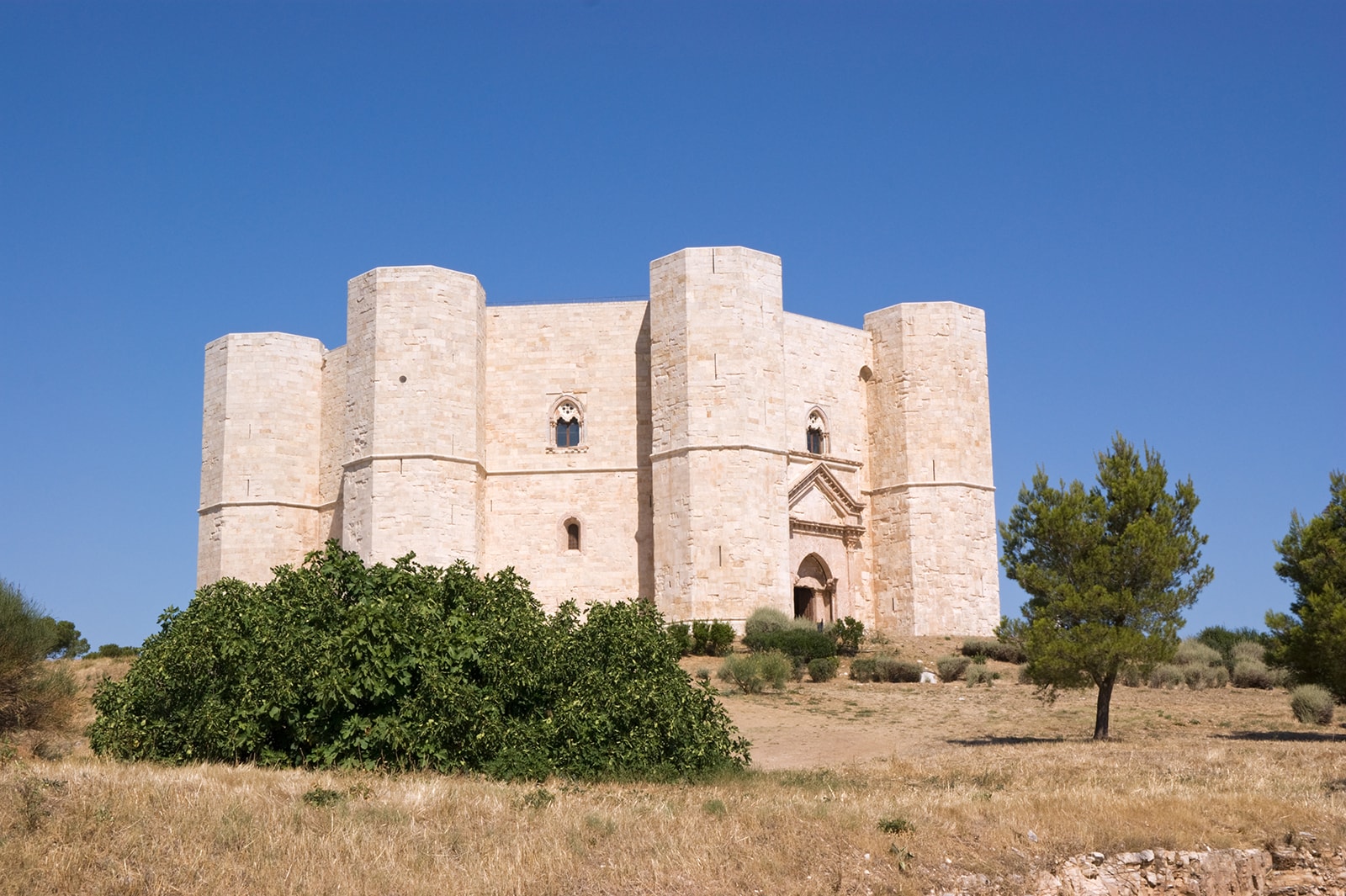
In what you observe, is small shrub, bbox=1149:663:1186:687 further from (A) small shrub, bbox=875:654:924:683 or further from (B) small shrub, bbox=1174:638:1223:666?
(A) small shrub, bbox=875:654:924:683

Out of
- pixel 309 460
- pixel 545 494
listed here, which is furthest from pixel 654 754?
pixel 309 460

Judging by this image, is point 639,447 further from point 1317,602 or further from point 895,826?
point 895,826

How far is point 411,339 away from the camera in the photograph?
29516mm

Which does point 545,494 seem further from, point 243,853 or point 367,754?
point 243,853

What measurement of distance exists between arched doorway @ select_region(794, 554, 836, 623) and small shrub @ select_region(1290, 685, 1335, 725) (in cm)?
1339

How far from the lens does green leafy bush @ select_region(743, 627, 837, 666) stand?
25547 millimetres

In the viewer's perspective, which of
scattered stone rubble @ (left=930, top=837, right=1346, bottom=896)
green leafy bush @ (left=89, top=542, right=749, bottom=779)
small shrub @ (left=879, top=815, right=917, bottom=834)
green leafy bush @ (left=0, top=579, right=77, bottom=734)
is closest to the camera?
scattered stone rubble @ (left=930, top=837, right=1346, bottom=896)

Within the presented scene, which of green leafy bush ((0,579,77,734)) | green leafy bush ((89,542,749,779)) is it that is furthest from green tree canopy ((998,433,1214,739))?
green leafy bush ((0,579,77,734))

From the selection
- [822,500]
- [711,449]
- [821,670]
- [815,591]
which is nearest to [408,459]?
[711,449]

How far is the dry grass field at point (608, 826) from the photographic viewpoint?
26.7 feet

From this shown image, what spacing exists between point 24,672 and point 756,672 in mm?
11181

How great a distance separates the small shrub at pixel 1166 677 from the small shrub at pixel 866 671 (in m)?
5.00

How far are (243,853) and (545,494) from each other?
23.0 meters

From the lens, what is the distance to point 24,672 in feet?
51.9
